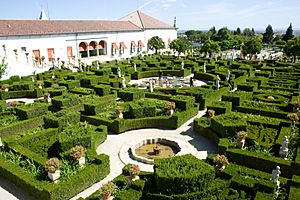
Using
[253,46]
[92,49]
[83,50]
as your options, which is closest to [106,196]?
[253,46]

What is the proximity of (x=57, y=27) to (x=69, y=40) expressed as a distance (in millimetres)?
2616

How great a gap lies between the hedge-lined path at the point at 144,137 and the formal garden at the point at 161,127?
38 cm

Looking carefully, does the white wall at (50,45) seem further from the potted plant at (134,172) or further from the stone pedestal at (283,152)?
the stone pedestal at (283,152)

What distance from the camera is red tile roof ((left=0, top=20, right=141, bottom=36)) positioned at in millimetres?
37125

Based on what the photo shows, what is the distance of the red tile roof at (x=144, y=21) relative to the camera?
2345 inches

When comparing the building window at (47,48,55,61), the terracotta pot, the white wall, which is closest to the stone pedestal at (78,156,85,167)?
the terracotta pot

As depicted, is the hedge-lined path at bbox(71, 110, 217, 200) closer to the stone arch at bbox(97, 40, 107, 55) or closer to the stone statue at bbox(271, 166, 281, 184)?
the stone statue at bbox(271, 166, 281, 184)

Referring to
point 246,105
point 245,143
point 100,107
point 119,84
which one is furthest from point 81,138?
point 119,84

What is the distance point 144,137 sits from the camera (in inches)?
649

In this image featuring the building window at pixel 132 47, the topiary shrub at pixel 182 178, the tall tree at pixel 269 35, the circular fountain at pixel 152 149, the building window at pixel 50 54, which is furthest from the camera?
the tall tree at pixel 269 35

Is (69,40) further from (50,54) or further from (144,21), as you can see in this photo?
(144,21)

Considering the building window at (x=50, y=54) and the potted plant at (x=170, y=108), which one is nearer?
the potted plant at (x=170, y=108)

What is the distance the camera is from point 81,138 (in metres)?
13.1

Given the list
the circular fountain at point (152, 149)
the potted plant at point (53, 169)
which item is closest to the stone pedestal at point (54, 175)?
the potted plant at point (53, 169)
